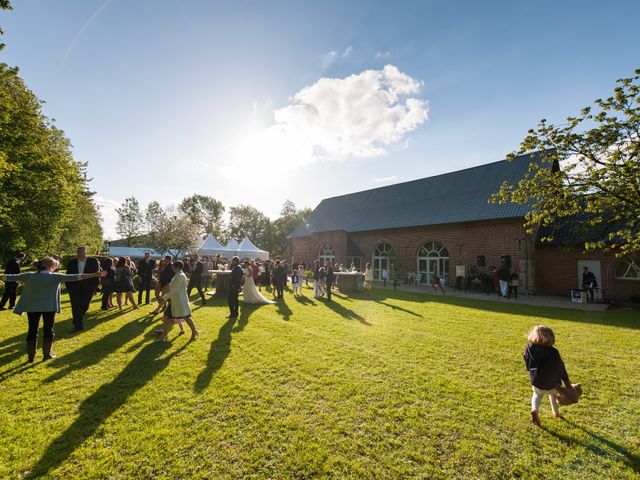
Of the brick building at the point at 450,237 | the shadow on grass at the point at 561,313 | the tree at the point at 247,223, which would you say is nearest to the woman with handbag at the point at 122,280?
the shadow on grass at the point at 561,313

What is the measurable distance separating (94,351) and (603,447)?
7.87 m

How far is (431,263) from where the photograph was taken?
21297 millimetres

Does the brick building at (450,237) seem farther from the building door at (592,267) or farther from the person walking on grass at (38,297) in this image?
the person walking on grass at (38,297)

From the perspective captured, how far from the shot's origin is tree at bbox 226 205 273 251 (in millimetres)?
60688

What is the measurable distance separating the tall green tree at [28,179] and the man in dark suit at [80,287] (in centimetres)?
982

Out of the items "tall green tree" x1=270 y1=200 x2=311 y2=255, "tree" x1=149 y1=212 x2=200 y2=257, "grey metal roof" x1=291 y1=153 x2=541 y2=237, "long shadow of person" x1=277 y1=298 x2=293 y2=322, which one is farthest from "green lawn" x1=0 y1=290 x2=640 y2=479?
"tall green tree" x1=270 y1=200 x2=311 y2=255

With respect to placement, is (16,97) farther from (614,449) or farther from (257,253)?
(614,449)

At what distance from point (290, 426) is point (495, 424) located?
97.5 inches

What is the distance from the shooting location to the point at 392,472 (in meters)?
2.66

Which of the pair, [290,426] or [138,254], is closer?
[290,426]

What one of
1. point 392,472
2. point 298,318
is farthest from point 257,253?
point 392,472

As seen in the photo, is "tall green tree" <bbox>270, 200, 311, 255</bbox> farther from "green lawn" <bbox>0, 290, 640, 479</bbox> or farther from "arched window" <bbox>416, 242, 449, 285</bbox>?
"green lawn" <bbox>0, 290, 640, 479</bbox>

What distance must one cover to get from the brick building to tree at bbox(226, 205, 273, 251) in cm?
3088

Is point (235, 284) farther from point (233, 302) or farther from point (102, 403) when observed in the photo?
point (102, 403)
